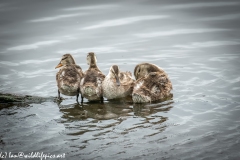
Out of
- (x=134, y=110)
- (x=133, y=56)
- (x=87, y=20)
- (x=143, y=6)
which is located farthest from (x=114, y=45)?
(x=134, y=110)

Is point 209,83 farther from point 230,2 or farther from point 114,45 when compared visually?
point 230,2

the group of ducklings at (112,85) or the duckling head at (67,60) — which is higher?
the duckling head at (67,60)

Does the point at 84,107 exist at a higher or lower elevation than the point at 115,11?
lower

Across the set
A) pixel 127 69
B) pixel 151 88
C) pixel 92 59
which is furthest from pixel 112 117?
pixel 127 69

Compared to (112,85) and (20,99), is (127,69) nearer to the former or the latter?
(112,85)

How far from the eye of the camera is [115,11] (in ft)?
55.0

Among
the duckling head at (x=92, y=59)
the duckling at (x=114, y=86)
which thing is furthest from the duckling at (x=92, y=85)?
the duckling head at (x=92, y=59)

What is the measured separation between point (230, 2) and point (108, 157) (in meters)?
13.4

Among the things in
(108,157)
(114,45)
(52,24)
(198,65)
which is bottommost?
(108,157)

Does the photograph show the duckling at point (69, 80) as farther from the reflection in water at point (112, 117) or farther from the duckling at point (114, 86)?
the duckling at point (114, 86)

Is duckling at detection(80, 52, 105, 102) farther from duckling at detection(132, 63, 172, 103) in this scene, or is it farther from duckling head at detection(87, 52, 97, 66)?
duckling at detection(132, 63, 172, 103)

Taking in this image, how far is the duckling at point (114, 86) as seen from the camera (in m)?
9.02

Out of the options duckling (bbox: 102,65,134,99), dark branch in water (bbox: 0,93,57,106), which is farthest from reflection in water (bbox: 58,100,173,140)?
dark branch in water (bbox: 0,93,57,106)

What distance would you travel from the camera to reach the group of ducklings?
351 inches
